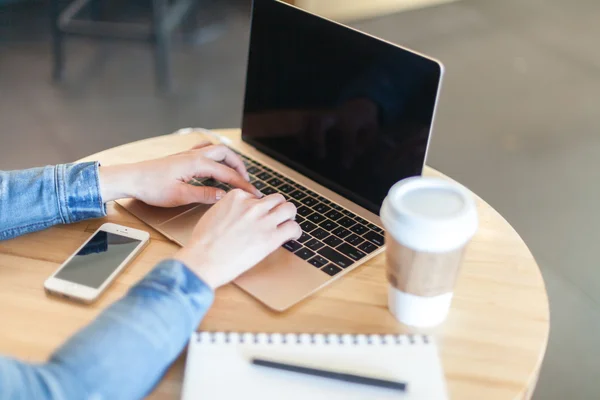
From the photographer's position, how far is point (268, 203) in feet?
2.54

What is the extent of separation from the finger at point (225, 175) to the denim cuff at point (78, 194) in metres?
0.15

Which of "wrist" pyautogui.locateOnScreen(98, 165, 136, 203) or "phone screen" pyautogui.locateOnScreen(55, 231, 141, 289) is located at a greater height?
"wrist" pyautogui.locateOnScreen(98, 165, 136, 203)

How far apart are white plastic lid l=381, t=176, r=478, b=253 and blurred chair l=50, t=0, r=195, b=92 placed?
198 centimetres

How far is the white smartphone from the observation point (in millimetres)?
709

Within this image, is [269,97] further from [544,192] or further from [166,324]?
[544,192]

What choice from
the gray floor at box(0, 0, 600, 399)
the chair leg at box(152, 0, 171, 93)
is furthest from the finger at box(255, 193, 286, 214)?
the chair leg at box(152, 0, 171, 93)

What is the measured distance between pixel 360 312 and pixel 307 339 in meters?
0.09

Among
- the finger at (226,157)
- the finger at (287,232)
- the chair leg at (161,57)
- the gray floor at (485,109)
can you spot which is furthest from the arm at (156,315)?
the chair leg at (161,57)

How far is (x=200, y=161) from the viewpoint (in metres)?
0.87

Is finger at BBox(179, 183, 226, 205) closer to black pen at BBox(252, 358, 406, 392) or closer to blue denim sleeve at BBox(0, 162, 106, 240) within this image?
blue denim sleeve at BBox(0, 162, 106, 240)

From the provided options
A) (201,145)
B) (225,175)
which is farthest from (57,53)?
(225,175)

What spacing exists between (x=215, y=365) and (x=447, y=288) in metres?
0.26

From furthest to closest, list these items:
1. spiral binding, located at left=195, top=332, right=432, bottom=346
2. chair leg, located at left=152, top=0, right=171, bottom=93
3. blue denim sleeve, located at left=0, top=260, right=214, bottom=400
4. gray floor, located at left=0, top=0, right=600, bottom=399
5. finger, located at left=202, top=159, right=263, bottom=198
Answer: chair leg, located at left=152, top=0, right=171, bottom=93, gray floor, located at left=0, top=0, right=600, bottom=399, finger, located at left=202, top=159, right=263, bottom=198, spiral binding, located at left=195, top=332, right=432, bottom=346, blue denim sleeve, located at left=0, top=260, right=214, bottom=400

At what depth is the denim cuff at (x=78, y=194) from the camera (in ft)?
2.68
